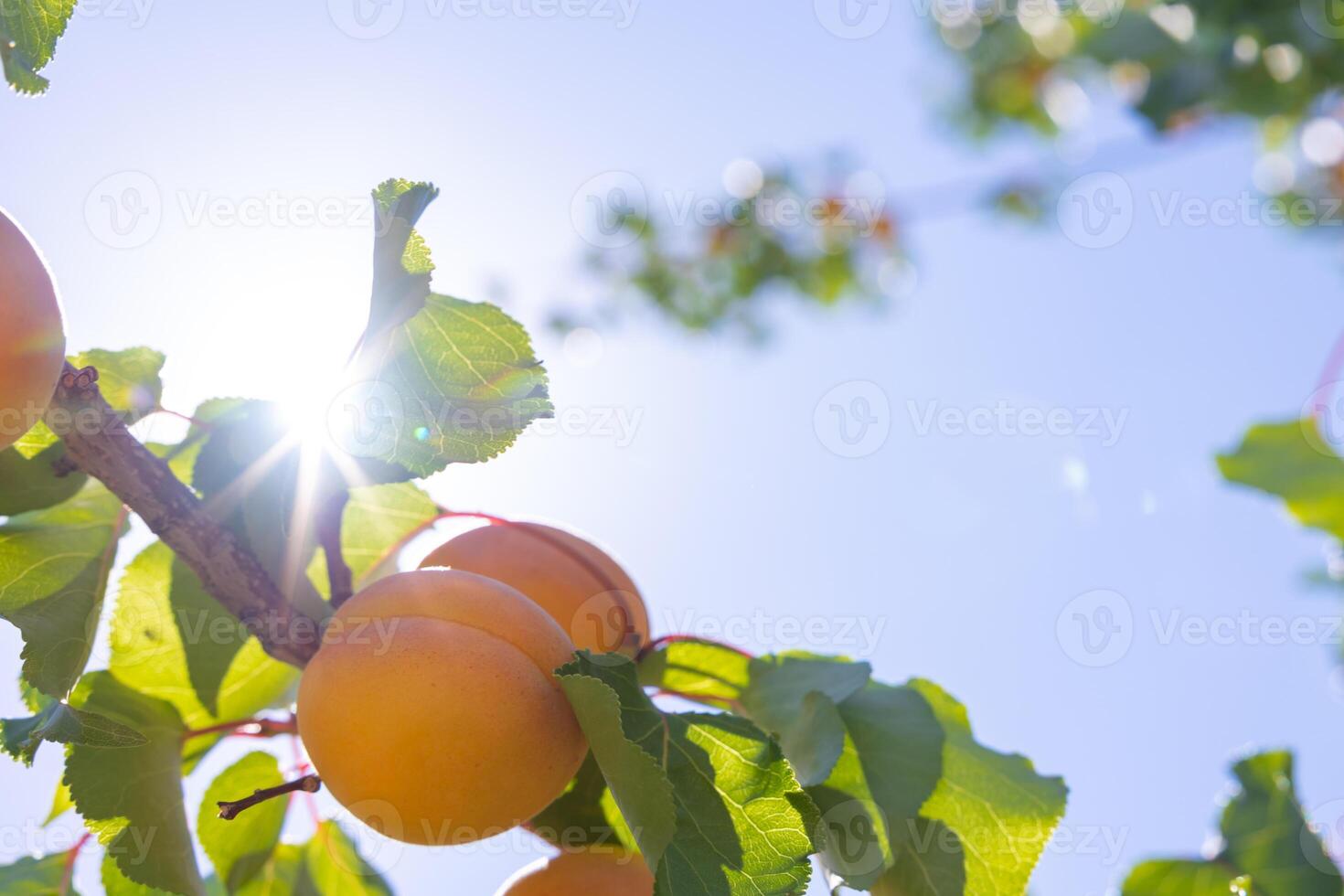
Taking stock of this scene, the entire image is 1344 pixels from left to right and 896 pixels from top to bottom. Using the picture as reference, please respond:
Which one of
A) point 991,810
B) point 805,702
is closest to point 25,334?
point 805,702

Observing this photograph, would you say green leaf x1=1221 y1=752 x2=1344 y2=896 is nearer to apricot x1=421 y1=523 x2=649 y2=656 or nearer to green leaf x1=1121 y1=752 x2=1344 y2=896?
green leaf x1=1121 y1=752 x2=1344 y2=896

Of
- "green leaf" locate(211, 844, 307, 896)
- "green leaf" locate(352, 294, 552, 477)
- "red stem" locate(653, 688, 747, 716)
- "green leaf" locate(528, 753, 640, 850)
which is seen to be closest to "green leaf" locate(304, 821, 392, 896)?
"green leaf" locate(211, 844, 307, 896)

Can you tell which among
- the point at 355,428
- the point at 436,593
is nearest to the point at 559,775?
the point at 436,593

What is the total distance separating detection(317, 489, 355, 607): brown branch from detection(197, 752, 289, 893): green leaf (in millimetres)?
219

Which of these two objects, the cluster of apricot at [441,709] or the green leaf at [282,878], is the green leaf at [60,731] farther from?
the green leaf at [282,878]

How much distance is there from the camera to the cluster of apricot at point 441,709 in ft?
2.52

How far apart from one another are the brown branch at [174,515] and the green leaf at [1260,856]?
0.80m

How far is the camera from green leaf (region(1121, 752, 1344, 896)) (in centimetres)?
89

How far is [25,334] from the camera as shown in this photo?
74cm

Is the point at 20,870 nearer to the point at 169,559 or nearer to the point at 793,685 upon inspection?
the point at 169,559

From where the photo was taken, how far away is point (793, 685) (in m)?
1.01

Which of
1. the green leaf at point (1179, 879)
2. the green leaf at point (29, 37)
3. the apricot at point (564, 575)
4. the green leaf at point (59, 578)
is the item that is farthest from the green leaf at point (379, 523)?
the green leaf at point (1179, 879)

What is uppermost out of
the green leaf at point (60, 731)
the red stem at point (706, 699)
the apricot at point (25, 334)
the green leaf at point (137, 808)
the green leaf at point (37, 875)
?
the apricot at point (25, 334)

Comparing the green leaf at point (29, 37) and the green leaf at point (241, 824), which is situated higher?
the green leaf at point (29, 37)
